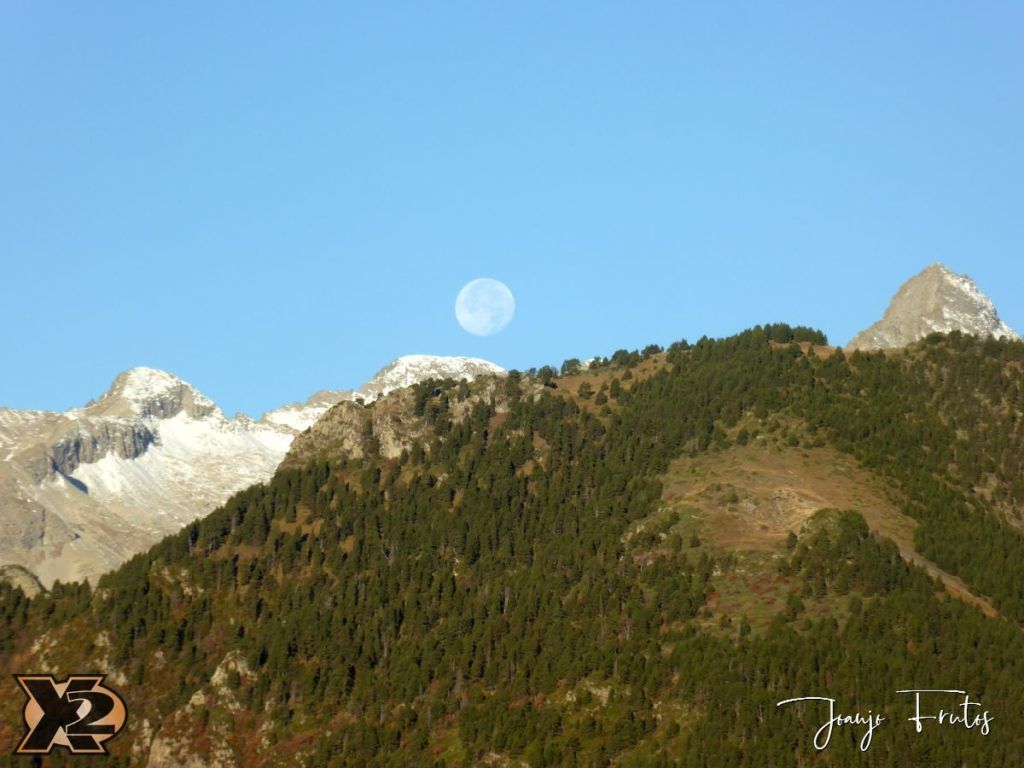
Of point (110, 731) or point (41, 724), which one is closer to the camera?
point (41, 724)

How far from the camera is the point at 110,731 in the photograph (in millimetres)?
149250

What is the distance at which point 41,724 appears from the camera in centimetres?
13425

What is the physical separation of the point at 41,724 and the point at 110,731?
15.7 meters
